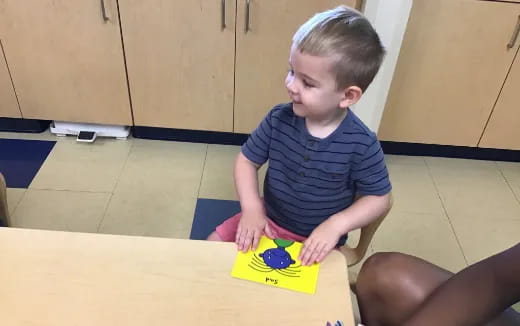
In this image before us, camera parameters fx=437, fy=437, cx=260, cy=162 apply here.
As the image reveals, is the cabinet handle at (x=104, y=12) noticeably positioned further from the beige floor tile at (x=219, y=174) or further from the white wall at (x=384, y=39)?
the white wall at (x=384, y=39)

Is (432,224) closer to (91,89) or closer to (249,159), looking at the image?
(249,159)

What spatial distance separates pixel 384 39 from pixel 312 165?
2.97 feet

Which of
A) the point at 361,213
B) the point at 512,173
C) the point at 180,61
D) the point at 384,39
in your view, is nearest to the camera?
the point at 361,213

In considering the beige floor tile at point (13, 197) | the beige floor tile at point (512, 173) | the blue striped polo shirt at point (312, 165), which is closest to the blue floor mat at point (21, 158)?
the beige floor tile at point (13, 197)

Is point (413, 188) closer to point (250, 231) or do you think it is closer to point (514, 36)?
point (514, 36)

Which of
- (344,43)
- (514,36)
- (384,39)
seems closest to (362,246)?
(344,43)

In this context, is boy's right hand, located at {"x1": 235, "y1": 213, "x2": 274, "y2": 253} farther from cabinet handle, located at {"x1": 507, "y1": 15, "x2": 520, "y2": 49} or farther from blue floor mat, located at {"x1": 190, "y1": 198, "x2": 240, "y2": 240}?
cabinet handle, located at {"x1": 507, "y1": 15, "x2": 520, "y2": 49}

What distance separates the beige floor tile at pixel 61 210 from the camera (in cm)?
167

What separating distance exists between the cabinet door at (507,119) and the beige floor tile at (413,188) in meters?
0.33

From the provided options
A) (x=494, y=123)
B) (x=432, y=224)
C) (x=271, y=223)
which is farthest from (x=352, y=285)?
(x=494, y=123)

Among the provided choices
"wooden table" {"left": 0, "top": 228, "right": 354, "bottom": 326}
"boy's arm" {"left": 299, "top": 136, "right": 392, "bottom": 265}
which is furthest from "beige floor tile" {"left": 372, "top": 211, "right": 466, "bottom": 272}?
"wooden table" {"left": 0, "top": 228, "right": 354, "bottom": 326}

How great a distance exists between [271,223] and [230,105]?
→ 0.98 metres

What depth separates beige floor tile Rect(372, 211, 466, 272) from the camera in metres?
1.65

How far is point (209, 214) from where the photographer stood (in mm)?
1755
